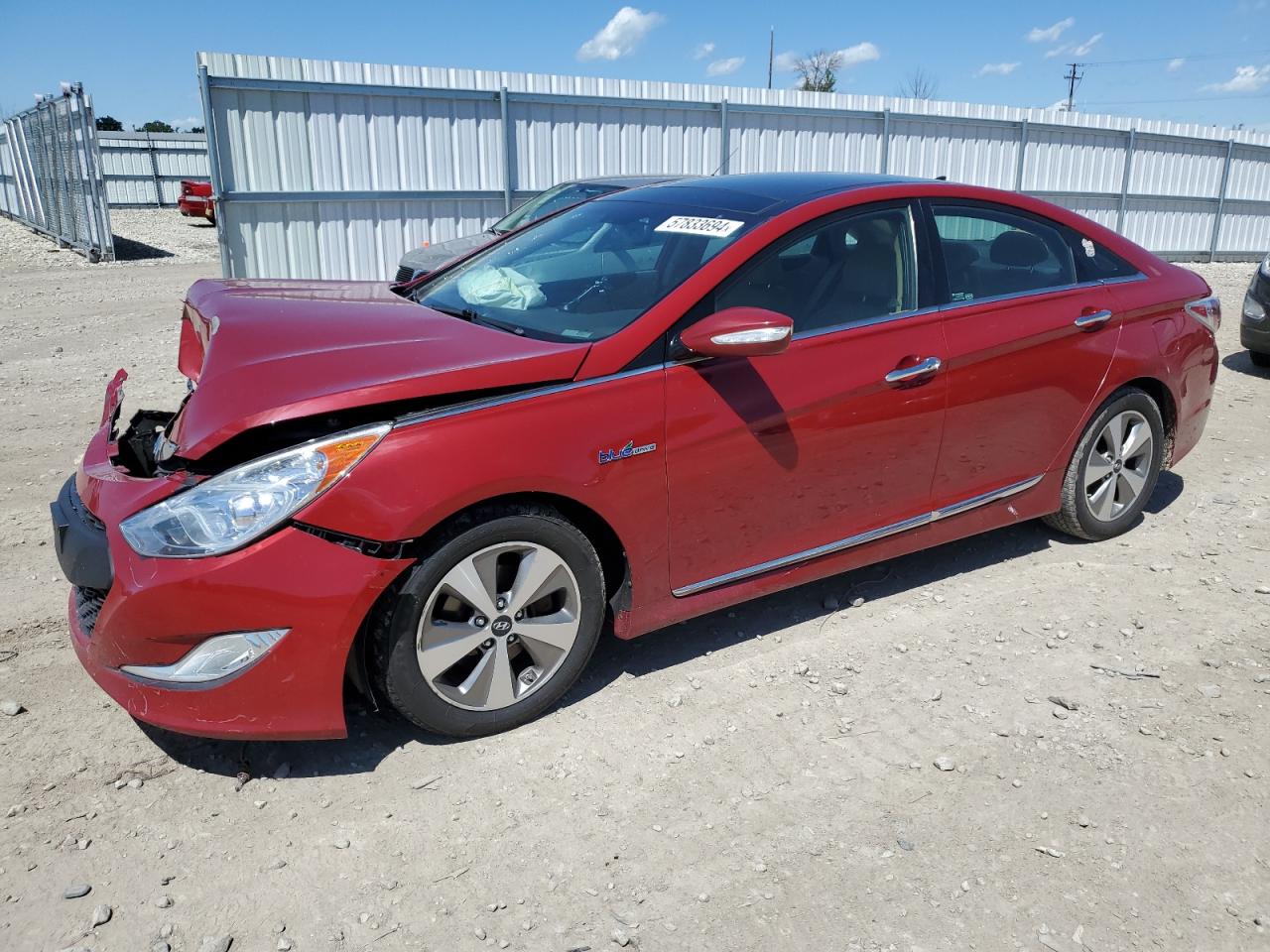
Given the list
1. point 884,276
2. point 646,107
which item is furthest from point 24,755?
point 646,107

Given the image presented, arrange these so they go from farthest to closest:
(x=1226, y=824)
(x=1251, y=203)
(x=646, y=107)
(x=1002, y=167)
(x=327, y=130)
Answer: (x=1251, y=203) → (x=1002, y=167) → (x=646, y=107) → (x=327, y=130) → (x=1226, y=824)

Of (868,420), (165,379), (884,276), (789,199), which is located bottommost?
(165,379)

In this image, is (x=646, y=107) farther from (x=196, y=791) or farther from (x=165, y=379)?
(x=196, y=791)

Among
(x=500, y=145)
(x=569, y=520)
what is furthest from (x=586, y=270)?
(x=500, y=145)

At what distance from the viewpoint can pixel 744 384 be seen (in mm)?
3303

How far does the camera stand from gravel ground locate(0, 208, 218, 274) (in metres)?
19.3

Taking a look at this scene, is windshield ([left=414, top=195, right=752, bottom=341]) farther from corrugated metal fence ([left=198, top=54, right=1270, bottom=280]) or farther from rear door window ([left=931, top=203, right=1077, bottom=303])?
corrugated metal fence ([left=198, top=54, right=1270, bottom=280])

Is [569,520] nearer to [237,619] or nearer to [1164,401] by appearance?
[237,619]

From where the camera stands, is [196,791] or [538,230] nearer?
[196,791]

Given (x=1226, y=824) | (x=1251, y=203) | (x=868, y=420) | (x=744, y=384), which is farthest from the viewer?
(x=1251, y=203)

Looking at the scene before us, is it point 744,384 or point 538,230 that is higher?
point 538,230

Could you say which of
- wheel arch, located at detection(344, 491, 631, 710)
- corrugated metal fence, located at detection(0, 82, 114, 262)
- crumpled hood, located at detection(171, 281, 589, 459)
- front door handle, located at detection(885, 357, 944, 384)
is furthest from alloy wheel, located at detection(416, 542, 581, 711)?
corrugated metal fence, located at detection(0, 82, 114, 262)

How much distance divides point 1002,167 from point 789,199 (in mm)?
16385

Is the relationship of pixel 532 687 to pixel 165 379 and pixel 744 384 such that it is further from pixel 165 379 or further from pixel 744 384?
pixel 165 379
